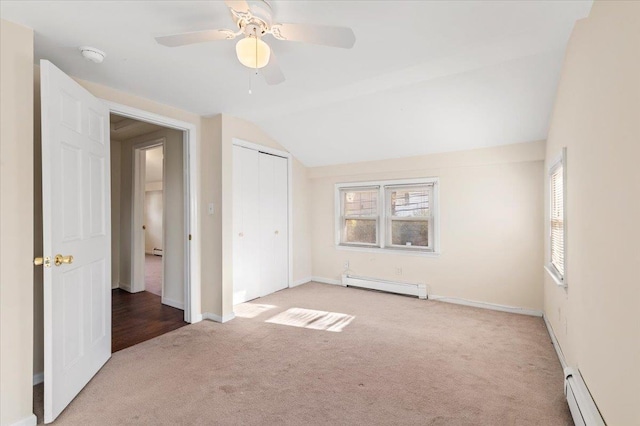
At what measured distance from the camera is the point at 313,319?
11.6 feet

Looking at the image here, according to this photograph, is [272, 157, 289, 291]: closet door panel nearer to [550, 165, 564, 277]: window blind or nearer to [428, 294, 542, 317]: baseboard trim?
[428, 294, 542, 317]: baseboard trim

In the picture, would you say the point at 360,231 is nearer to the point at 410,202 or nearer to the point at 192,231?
the point at 410,202

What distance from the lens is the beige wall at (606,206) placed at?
Result: 1.22m

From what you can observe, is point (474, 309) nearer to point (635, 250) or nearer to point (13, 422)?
point (635, 250)

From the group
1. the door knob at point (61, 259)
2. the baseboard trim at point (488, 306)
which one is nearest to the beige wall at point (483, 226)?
the baseboard trim at point (488, 306)

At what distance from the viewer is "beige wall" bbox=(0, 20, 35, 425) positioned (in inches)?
70.4

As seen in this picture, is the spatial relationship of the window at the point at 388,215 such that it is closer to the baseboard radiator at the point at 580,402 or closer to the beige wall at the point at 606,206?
the beige wall at the point at 606,206

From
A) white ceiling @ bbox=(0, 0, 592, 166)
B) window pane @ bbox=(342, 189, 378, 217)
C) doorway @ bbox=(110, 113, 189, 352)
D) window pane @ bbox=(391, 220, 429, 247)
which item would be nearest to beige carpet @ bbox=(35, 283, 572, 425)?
doorway @ bbox=(110, 113, 189, 352)

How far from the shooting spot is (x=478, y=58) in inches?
94.4

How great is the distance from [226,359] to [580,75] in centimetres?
327

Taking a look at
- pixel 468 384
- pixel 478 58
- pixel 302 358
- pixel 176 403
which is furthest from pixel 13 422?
pixel 478 58

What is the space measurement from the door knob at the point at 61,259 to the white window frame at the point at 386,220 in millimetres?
3706

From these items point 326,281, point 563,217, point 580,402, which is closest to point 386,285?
point 326,281

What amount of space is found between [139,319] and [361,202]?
3.45m
